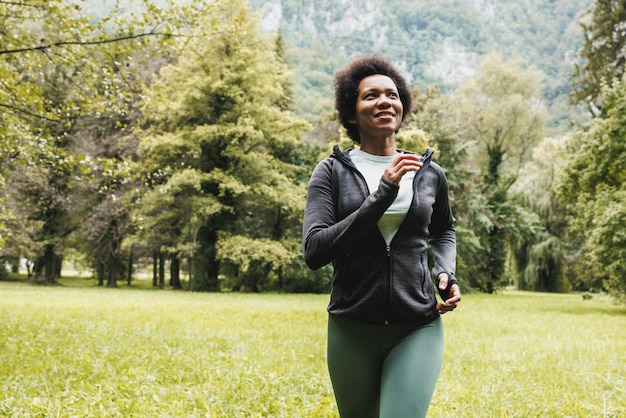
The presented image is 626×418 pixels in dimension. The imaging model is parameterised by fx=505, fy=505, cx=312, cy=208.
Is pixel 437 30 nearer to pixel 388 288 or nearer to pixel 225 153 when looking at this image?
pixel 225 153

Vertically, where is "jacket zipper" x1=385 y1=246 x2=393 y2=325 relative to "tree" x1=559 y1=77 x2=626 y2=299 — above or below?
below

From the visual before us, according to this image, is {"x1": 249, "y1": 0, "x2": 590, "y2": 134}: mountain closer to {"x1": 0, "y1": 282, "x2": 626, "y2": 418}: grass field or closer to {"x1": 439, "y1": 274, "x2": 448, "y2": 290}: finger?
{"x1": 0, "y1": 282, "x2": 626, "y2": 418}: grass field

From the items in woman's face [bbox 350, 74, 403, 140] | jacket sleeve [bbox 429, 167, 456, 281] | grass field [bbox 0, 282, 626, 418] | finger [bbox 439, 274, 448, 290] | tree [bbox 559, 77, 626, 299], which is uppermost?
tree [bbox 559, 77, 626, 299]

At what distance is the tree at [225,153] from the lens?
2427 centimetres

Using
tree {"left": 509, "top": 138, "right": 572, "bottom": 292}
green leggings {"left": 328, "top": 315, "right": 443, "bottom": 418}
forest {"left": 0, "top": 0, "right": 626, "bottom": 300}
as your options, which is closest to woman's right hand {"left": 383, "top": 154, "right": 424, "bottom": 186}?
green leggings {"left": 328, "top": 315, "right": 443, "bottom": 418}

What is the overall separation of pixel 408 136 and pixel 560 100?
55.8 meters

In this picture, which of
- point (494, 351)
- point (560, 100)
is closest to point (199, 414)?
point (494, 351)

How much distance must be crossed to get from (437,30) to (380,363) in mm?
158590

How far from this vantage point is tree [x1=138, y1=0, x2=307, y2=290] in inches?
955

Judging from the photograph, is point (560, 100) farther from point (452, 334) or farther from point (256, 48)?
point (452, 334)

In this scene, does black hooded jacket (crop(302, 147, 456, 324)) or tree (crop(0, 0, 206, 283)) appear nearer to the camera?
black hooded jacket (crop(302, 147, 456, 324))

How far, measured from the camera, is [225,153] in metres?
25.6

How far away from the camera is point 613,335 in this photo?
442 inches

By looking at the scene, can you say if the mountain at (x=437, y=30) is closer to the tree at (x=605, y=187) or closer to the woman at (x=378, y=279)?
the tree at (x=605, y=187)
